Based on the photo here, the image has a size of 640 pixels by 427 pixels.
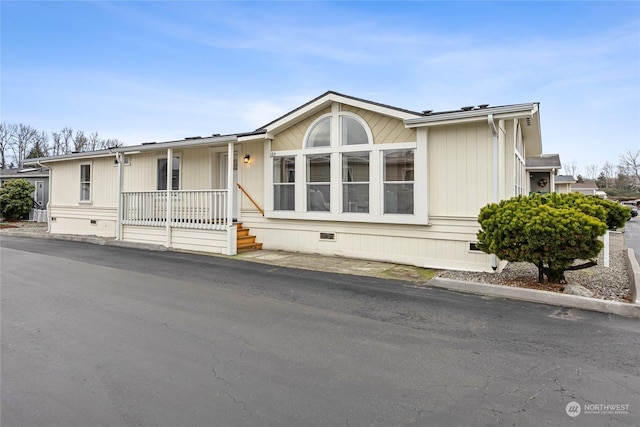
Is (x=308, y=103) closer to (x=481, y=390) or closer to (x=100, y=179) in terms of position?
(x=481, y=390)

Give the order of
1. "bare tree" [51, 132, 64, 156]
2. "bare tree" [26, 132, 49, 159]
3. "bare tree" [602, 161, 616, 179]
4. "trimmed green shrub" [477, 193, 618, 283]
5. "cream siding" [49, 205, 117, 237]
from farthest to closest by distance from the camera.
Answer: "bare tree" [602, 161, 616, 179] → "bare tree" [51, 132, 64, 156] → "bare tree" [26, 132, 49, 159] → "cream siding" [49, 205, 117, 237] → "trimmed green shrub" [477, 193, 618, 283]

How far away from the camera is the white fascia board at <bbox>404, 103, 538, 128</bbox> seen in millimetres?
6487

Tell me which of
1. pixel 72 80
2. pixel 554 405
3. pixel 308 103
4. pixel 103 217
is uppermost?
pixel 72 80

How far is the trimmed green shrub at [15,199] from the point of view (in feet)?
64.6

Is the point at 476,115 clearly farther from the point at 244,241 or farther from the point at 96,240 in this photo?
the point at 96,240

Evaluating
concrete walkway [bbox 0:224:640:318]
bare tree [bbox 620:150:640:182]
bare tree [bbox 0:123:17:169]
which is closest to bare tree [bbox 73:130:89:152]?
bare tree [bbox 0:123:17:169]

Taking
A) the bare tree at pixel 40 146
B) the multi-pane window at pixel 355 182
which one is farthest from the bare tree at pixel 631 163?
the bare tree at pixel 40 146

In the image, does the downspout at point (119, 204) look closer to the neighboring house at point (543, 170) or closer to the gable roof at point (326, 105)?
the gable roof at point (326, 105)

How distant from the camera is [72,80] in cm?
1766

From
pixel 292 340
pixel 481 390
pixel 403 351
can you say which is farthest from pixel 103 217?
pixel 481 390

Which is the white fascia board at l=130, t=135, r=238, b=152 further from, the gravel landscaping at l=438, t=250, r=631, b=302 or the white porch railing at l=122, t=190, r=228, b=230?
the gravel landscaping at l=438, t=250, r=631, b=302

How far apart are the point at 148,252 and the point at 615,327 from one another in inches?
402

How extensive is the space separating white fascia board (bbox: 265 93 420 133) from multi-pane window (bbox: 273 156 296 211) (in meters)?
0.92

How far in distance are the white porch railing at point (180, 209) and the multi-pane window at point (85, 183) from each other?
A: 335 cm
